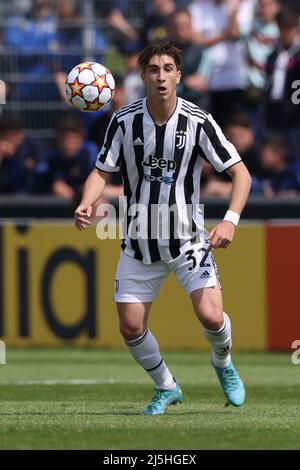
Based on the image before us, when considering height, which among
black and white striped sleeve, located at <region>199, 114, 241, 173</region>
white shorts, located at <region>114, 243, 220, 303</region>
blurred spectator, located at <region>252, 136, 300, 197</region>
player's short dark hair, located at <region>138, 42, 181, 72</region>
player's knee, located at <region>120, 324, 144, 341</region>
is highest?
player's short dark hair, located at <region>138, 42, 181, 72</region>

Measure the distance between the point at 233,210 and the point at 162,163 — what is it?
607 mm

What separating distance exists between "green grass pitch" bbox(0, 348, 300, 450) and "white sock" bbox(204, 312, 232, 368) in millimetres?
378

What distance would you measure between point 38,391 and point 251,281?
4762mm

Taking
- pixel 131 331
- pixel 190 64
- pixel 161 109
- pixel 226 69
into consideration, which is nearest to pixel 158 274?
pixel 131 331

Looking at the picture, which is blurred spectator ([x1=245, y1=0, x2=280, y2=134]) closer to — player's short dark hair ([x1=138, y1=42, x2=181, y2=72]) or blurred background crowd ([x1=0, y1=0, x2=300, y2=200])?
blurred background crowd ([x1=0, y1=0, x2=300, y2=200])

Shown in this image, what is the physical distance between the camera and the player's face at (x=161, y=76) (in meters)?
8.42

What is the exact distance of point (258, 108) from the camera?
675 inches

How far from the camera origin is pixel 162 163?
28.1 ft

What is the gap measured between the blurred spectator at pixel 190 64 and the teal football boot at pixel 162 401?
854cm

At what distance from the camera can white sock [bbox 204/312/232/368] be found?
8727 millimetres

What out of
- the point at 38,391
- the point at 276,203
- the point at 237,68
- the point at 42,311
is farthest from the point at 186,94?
the point at 38,391

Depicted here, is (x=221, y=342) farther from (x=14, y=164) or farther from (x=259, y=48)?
(x=259, y=48)

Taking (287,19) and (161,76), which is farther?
(287,19)

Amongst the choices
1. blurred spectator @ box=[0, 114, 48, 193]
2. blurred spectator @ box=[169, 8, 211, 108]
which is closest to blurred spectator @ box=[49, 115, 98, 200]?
blurred spectator @ box=[0, 114, 48, 193]
